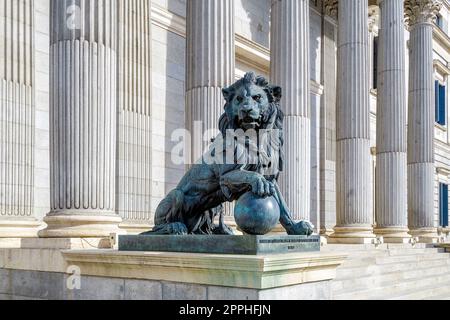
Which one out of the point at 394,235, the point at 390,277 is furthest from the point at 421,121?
the point at 390,277

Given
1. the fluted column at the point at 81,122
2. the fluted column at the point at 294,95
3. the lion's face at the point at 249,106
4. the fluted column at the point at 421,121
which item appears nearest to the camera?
the lion's face at the point at 249,106

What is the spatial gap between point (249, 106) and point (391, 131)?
16195mm

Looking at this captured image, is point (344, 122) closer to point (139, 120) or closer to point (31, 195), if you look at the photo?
point (139, 120)

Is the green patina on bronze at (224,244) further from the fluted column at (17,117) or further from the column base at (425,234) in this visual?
the column base at (425,234)

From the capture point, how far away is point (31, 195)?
37.2ft

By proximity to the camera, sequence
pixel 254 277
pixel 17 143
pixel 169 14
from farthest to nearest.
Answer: pixel 169 14 → pixel 17 143 → pixel 254 277

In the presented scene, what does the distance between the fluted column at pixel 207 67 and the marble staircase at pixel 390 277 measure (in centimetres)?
342

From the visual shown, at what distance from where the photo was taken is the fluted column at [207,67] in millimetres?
12789

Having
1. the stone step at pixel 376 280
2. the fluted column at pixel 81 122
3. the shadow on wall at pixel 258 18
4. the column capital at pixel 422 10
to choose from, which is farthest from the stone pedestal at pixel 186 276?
the column capital at pixel 422 10

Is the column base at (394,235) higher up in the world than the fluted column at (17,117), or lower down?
lower down

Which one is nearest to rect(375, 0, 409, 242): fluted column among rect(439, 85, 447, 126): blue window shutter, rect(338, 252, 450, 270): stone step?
rect(338, 252, 450, 270): stone step
